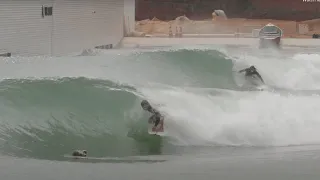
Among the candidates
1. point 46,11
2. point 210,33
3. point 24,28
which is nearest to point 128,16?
point 210,33

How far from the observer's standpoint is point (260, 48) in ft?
83.3

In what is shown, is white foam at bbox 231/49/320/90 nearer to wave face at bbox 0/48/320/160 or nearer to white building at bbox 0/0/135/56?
wave face at bbox 0/48/320/160

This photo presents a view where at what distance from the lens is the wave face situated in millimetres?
10953

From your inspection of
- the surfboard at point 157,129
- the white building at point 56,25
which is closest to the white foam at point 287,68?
the white building at point 56,25

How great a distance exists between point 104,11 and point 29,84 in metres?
13.9

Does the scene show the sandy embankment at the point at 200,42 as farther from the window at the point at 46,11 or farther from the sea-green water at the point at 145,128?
the sea-green water at the point at 145,128

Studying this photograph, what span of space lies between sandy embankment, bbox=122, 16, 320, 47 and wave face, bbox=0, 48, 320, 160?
504 inches

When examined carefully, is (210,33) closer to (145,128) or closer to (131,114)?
(131,114)

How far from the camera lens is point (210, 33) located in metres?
34.8

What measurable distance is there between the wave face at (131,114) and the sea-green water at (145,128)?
2 centimetres

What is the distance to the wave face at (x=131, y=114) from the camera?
1095 cm

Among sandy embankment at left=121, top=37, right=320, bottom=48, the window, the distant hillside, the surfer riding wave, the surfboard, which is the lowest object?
sandy embankment at left=121, top=37, right=320, bottom=48

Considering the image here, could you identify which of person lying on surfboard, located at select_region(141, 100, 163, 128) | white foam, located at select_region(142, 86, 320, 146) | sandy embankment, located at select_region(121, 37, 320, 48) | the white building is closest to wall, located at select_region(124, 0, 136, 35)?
sandy embankment, located at select_region(121, 37, 320, 48)

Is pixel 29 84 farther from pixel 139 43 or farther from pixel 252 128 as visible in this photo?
pixel 139 43
